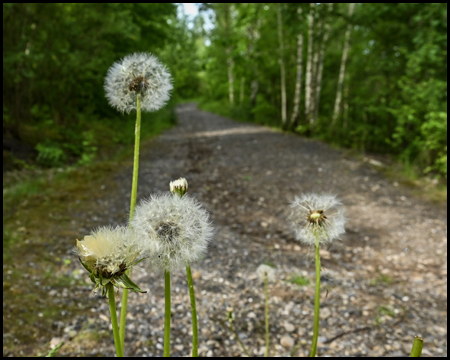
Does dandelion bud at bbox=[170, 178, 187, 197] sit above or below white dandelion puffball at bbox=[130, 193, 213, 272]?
above

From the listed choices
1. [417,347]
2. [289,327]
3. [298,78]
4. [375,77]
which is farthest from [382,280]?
[298,78]

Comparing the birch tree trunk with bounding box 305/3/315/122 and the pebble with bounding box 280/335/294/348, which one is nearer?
the pebble with bounding box 280/335/294/348

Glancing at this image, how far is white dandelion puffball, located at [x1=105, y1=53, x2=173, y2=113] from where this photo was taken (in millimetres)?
1147

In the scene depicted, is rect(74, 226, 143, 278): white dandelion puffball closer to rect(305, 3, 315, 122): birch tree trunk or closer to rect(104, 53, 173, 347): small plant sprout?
rect(104, 53, 173, 347): small plant sprout

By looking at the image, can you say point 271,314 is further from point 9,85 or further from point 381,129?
point 381,129

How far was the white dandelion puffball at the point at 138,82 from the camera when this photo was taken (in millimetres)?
1147

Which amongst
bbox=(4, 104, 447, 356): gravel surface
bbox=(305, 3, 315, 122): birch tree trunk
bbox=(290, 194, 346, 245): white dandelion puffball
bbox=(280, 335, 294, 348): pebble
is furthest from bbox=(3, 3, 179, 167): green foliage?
bbox=(305, 3, 315, 122): birch tree trunk

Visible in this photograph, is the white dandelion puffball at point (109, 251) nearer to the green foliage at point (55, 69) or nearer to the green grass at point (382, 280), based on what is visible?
the green grass at point (382, 280)

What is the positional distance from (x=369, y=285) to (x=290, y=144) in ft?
25.7

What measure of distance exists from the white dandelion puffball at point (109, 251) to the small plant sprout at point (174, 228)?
8cm

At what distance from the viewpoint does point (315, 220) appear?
1.04 m

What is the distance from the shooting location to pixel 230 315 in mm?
1730

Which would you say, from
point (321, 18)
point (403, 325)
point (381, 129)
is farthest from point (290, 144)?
point (403, 325)

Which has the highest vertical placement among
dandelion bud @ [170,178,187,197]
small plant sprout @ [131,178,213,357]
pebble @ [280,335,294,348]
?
dandelion bud @ [170,178,187,197]
